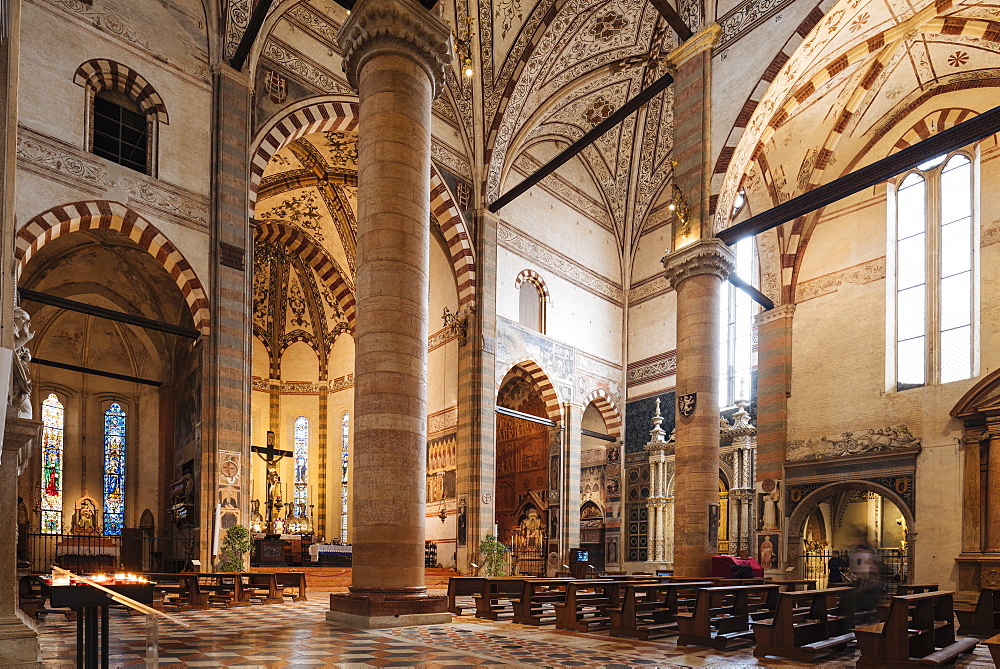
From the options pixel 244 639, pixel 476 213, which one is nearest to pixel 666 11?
pixel 476 213

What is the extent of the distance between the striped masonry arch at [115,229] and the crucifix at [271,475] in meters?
11.4

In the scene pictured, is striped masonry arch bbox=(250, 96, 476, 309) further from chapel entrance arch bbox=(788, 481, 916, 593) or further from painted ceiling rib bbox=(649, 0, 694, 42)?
chapel entrance arch bbox=(788, 481, 916, 593)

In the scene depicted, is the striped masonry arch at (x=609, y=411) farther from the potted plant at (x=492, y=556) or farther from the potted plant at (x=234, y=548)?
the potted plant at (x=234, y=548)

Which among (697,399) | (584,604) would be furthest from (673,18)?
(584,604)

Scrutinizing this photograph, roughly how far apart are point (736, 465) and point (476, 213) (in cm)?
926

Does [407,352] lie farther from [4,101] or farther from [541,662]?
[4,101]

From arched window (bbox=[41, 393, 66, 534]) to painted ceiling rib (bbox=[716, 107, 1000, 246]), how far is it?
18.5 metres

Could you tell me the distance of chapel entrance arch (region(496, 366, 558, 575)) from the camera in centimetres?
2498

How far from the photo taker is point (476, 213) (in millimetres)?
20297

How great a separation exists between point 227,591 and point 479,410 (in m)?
7.77

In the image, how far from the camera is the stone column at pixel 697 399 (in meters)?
12.8

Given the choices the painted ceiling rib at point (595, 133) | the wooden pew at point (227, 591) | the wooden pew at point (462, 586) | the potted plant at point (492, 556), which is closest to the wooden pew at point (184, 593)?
the wooden pew at point (227, 591)

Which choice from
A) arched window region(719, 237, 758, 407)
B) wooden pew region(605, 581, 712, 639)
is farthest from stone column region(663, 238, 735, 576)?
arched window region(719, 237, 758, 407)

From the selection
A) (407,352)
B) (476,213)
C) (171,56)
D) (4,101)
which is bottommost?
(407,352)
